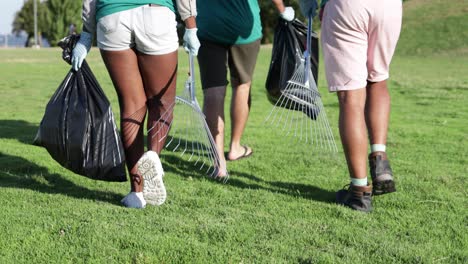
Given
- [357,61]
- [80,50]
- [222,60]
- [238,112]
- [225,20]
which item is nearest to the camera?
[357,61]

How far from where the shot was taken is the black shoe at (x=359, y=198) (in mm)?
3688

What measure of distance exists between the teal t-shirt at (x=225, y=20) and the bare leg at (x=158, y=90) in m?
0.99

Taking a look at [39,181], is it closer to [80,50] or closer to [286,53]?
[80,50]

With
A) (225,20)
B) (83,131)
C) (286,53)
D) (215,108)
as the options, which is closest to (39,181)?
(83,131)

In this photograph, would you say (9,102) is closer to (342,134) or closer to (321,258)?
(342,134)

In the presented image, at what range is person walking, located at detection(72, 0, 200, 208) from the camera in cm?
359

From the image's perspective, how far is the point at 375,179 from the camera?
3.79 meters

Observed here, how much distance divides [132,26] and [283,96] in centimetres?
153

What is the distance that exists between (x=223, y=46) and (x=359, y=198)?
176cm

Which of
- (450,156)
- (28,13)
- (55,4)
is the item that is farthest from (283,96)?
(28,13)

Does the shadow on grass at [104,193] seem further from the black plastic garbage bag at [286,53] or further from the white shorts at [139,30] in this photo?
the white shorts at [139,30]

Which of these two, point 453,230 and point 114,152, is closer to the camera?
point 453,230

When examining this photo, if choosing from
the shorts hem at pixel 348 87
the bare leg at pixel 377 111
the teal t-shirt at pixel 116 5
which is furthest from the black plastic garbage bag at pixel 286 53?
the teal t-shirt at pixel 116 5

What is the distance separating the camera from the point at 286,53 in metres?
4.75
